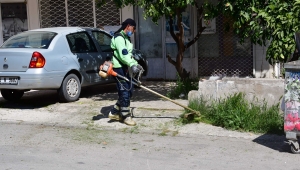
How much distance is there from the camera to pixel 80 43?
35.3ft

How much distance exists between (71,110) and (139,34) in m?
4.52

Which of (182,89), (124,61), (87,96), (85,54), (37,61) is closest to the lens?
(124,61)

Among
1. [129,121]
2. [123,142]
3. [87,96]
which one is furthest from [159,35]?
[123,142]

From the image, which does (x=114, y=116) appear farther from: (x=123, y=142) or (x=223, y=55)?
(x=223, y=55)

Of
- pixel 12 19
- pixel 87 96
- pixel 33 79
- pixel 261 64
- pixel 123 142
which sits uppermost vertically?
pixel 12 19

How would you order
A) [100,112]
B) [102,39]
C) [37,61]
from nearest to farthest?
1. [100,112]
2. [37,61]
3. [102,39]

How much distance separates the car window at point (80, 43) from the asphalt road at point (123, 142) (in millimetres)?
1166

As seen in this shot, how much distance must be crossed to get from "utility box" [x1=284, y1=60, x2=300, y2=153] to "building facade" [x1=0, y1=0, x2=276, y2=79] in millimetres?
5375

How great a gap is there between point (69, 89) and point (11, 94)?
142 cm

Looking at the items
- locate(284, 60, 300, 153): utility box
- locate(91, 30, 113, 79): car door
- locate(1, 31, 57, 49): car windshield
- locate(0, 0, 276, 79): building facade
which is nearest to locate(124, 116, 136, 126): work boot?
locate(1, 31, 57, 49): car windshield

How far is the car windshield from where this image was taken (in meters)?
10.1

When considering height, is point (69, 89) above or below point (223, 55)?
below

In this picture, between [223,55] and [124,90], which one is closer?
[124,90]

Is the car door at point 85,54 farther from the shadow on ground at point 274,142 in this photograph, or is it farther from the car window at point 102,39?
the shadow on ground at point 274,142
